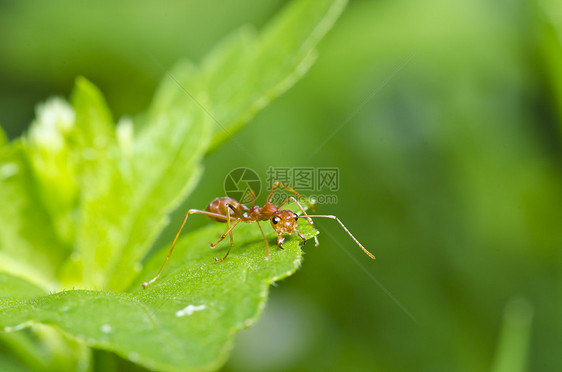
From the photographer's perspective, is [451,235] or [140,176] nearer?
[140,176]

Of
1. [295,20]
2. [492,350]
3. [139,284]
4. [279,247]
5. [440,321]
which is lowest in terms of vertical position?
[492,350]

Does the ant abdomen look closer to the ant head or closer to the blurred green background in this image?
the ant head

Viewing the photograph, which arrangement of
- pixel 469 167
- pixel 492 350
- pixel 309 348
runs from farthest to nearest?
pixel 469 167 → pixel 309 348 → pixel 492 350

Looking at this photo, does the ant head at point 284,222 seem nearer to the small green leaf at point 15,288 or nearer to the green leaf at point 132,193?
the green leaf at point 132,193

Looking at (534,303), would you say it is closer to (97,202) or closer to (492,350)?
(492,350)

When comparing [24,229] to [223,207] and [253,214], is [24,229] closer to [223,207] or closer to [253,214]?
[223,207]

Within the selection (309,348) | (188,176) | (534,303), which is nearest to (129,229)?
(188,176)

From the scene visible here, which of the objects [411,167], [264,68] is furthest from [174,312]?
[411,167]

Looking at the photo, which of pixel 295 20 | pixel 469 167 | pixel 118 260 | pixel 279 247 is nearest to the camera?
pixel 279 247
